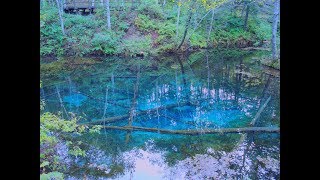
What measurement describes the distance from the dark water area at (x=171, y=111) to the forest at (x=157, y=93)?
0.04 m

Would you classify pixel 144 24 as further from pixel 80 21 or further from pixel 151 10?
pixel 80 21

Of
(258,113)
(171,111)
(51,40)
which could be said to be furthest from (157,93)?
(51,40)

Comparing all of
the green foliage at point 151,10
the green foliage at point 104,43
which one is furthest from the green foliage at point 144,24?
the green foliage at point 104,43

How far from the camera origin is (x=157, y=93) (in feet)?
42.8

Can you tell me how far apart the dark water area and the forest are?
0.04 metres

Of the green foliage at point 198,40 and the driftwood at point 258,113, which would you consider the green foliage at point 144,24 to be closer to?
the green foliage at point 198,40

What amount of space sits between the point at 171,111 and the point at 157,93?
Result: 2.55 m

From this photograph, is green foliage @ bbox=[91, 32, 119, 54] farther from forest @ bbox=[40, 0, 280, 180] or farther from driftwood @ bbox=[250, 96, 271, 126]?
driftwood @ bbox=[250, 96, 271, 126]

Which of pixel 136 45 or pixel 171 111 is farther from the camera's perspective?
pixel 136 45

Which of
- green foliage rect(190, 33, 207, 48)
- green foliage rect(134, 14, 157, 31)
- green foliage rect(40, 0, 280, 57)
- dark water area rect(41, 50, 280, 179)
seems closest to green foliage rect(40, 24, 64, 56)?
green foliage rect(40, 0, 280, 57)

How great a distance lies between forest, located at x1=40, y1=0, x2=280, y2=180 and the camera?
6.96 metres
